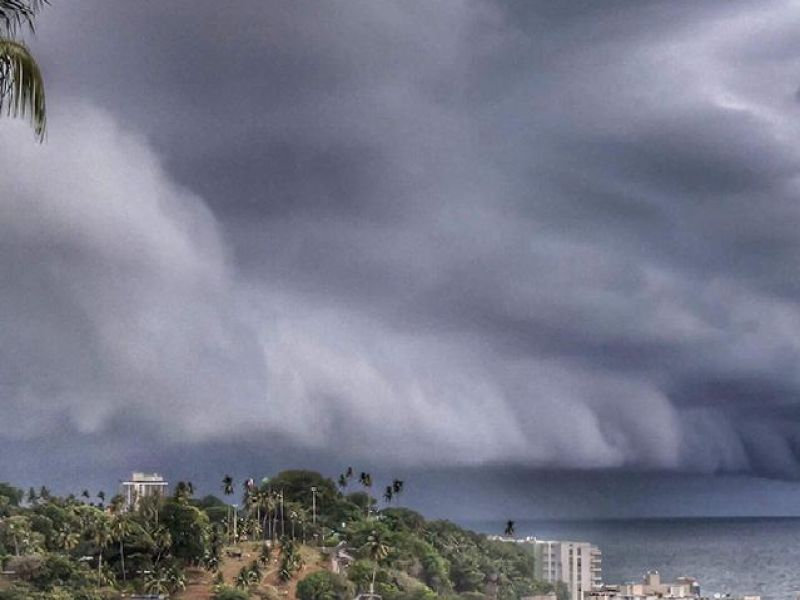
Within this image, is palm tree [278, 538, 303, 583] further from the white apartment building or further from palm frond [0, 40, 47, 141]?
palm frond [0, 40, 47, 141]

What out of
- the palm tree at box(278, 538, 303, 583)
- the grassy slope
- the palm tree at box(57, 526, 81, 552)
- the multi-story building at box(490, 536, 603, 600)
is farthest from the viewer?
the multi-story building at box(490, 536, 603, 600)

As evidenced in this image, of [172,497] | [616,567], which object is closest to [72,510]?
[172,497]

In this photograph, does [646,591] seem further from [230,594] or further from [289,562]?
[230,594]

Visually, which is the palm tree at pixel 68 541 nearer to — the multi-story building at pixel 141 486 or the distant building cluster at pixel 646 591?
the multi-story building at pixel 141 486

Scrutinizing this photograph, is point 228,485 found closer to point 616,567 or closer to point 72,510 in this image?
point 72,510

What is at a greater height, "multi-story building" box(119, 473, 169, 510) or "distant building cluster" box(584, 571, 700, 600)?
"multi-story building" box(119, 473, 169, 510)

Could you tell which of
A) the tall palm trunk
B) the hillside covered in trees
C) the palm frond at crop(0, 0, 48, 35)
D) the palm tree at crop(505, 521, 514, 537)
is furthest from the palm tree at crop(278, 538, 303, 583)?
the palm frond at crop(0, 0, 48, 35)
